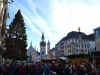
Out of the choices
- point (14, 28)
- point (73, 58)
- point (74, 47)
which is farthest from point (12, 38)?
point (74, 47)

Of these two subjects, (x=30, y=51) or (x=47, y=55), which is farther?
(x=47, y=55)

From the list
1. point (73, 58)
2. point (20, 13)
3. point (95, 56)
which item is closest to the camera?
point (95, 56)

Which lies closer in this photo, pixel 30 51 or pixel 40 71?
pixel 40 71

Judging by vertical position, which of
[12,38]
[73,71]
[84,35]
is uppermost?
[84,35]

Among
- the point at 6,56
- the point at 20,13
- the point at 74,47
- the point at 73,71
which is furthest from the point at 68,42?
the point at 73,71

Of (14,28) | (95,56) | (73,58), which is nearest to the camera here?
(95,56)

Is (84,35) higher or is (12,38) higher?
(84,35)

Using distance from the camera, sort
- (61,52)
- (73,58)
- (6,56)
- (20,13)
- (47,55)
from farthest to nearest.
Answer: (47,55) → (61,52) → (20,13) → (6,56) → (73,58)

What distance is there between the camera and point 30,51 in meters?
152

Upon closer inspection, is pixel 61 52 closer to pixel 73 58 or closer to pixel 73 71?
pixel 73 58

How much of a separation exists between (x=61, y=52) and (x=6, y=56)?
8802cm

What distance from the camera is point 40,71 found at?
22.1 m

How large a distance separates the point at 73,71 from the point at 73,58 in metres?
10.8

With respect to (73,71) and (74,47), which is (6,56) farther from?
(74,47)
